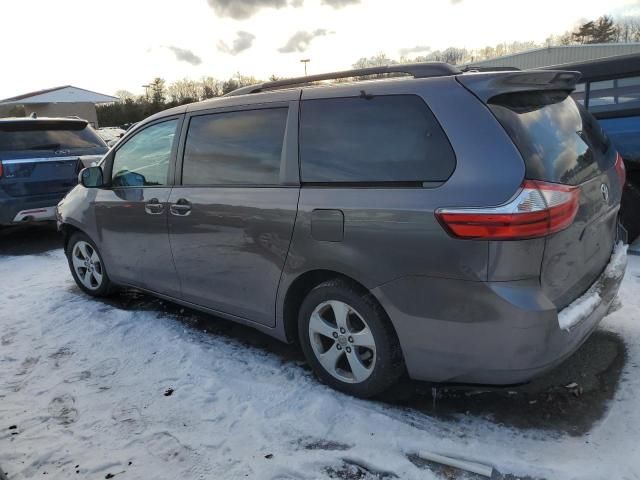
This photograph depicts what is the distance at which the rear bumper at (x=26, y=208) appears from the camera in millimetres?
6836

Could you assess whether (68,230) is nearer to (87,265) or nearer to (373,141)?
(87,265)

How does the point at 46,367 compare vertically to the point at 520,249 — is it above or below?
below

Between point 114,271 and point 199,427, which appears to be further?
point 114,271

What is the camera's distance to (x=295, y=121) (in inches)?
122

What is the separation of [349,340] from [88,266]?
124 inches

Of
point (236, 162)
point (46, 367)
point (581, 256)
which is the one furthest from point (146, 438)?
point (581, 256)

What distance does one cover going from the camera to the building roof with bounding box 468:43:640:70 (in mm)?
26484

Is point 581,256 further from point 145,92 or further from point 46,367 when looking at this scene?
point 145,92

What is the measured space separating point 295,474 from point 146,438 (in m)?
0.90

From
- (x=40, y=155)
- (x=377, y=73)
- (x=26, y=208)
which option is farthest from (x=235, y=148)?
(x=40, y=155)

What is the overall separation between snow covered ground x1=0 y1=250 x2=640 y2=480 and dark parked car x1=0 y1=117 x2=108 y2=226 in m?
3.48

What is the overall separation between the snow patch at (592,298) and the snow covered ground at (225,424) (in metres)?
0.60

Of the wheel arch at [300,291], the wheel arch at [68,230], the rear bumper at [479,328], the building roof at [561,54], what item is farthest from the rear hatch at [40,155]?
the building roof at [561,54]

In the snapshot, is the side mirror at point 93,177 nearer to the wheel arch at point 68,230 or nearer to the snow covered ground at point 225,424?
the wheel arch at point 68,230
